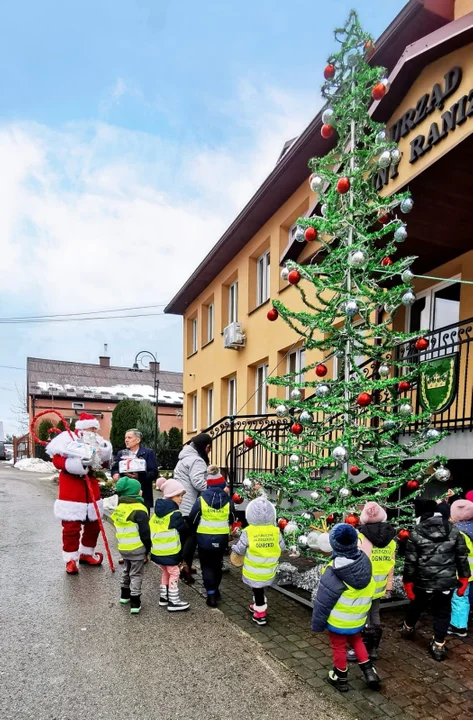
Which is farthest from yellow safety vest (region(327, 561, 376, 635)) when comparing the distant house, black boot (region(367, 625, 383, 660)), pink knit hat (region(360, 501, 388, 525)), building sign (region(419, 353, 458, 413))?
the distant house

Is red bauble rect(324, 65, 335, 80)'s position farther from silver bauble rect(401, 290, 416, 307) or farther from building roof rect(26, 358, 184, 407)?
building roof rect(26, 358, 184, 407)

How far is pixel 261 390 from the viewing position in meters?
12.9

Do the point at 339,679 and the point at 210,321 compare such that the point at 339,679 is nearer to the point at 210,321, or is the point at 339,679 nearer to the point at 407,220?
the point at 407,220

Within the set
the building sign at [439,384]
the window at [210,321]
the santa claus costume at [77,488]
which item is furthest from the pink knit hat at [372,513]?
the window at [210,321]

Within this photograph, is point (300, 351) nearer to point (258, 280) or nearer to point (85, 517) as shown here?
point (258, 280)

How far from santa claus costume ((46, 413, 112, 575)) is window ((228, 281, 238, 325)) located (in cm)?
913

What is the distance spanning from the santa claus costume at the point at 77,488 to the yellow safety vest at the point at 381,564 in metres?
3.44

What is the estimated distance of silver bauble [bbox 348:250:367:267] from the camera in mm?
4520

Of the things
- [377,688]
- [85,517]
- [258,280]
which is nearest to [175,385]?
[258,280]

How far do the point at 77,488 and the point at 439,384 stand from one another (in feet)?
15.0

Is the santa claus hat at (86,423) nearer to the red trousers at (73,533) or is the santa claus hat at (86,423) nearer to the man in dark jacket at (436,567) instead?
the red trousers at (73,533)

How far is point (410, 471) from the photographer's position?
4758mm

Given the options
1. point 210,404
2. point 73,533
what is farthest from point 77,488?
point 210,404

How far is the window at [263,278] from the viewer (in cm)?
1292
